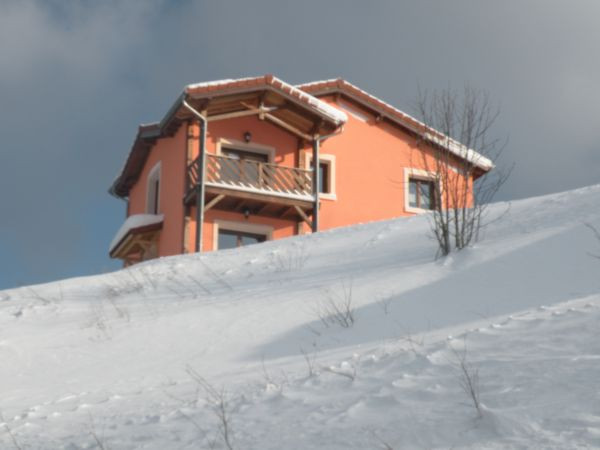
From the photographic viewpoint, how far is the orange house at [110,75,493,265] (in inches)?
684

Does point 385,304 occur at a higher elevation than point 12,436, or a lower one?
higher

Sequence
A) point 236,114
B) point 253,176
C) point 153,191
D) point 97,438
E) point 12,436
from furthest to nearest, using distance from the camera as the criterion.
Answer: point 153,191 → point 253,176 → point 236,114 → point 12,436 → point 97,438

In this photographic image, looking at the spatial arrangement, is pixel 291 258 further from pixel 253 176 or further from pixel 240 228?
pixel 240 228

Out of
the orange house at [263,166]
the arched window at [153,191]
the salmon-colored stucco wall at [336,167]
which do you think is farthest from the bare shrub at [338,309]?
the arched window at [153,191]

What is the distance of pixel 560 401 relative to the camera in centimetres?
357

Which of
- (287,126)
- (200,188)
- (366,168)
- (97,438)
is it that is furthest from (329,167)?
(97,438)

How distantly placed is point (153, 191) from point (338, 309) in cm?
1469

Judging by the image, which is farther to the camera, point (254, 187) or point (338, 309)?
point (254, 187)

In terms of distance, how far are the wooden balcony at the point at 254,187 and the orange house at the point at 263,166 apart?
0.03m

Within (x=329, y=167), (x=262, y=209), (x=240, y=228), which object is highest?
(x=329, y=167)

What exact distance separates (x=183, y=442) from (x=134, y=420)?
2.04 ft

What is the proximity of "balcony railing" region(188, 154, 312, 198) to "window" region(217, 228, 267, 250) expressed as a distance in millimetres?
1281

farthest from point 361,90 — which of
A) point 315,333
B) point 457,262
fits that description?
point 315,333

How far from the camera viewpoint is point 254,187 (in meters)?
17.6
